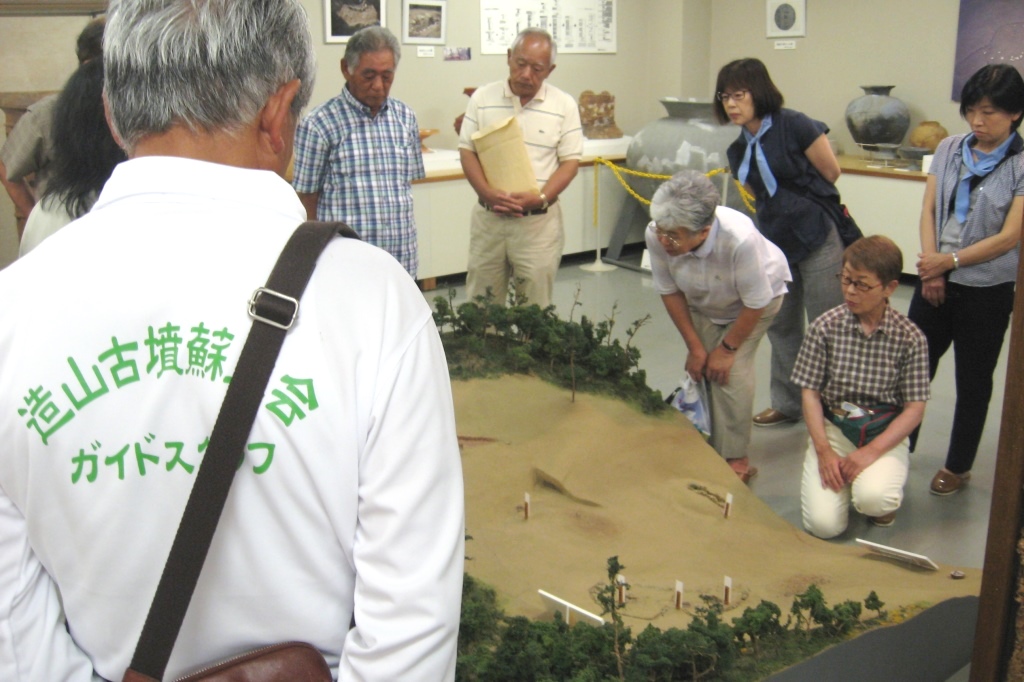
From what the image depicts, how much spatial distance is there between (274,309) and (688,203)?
2.69 meters

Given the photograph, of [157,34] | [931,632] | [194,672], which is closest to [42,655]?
[194,672]

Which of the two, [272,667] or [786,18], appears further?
Answer: [786,18]

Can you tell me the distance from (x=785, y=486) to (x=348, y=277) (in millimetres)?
3323

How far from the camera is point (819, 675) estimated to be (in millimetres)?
2262

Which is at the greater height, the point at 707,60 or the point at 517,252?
the point at 707,60

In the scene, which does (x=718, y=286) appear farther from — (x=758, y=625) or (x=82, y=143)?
(x=82, y=143)

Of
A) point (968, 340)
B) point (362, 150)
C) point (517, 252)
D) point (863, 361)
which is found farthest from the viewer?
point (517, 252)

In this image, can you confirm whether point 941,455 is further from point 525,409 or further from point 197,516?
point 197,516

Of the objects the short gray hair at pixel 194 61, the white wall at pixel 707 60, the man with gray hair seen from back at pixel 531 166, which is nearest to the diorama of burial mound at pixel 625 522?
the man with gray hair seen from back at pixel 531 166

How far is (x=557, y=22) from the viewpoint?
Result: 26.3 ft

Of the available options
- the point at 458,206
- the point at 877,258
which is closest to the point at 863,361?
the point at 877,258

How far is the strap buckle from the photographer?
93 centimetres

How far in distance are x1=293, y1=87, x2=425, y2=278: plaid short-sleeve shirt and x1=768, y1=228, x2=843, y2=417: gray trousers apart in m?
1.80

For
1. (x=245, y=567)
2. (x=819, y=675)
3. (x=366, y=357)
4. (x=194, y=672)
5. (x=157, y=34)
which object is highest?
(x=157, y=34)
